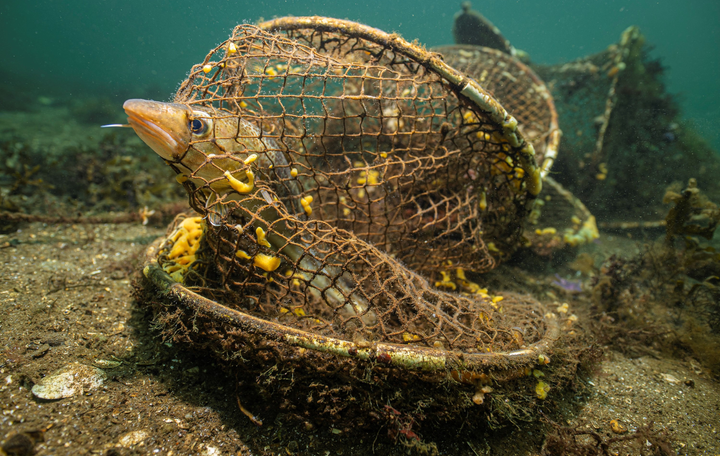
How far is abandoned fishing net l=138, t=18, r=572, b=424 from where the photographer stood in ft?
5.53

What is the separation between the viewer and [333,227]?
202 centimetres

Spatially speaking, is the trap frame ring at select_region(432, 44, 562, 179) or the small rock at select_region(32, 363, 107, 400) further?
the trap frame ring at select_region(432, 44, 562, 179)

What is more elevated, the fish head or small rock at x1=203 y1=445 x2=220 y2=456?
the fish head

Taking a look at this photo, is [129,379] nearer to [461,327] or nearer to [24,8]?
[461,327]

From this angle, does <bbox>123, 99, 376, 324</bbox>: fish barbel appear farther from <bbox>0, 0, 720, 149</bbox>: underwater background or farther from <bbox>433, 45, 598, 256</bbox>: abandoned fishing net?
<bbox>0, 0, 720, 149</bbox>: underwater background

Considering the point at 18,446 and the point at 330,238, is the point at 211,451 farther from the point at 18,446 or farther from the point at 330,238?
the point at 330,238

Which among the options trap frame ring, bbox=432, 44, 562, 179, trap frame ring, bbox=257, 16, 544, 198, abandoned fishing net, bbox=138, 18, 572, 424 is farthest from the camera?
trap frame ring, bbox=432, 44, 562, 179

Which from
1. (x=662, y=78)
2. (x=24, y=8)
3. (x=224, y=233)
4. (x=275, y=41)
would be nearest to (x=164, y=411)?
(x=224, y=233)

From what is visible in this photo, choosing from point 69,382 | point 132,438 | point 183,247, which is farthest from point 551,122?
point 69,382

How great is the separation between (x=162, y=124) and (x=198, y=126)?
0.22m

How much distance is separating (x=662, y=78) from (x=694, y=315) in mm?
7783

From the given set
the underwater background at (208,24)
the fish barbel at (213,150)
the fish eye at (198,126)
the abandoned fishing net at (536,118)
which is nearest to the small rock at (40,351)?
the fish barbel at (213,150)

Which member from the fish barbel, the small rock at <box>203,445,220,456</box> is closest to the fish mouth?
the fish barbel

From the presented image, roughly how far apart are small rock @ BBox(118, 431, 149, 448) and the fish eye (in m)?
1.83
